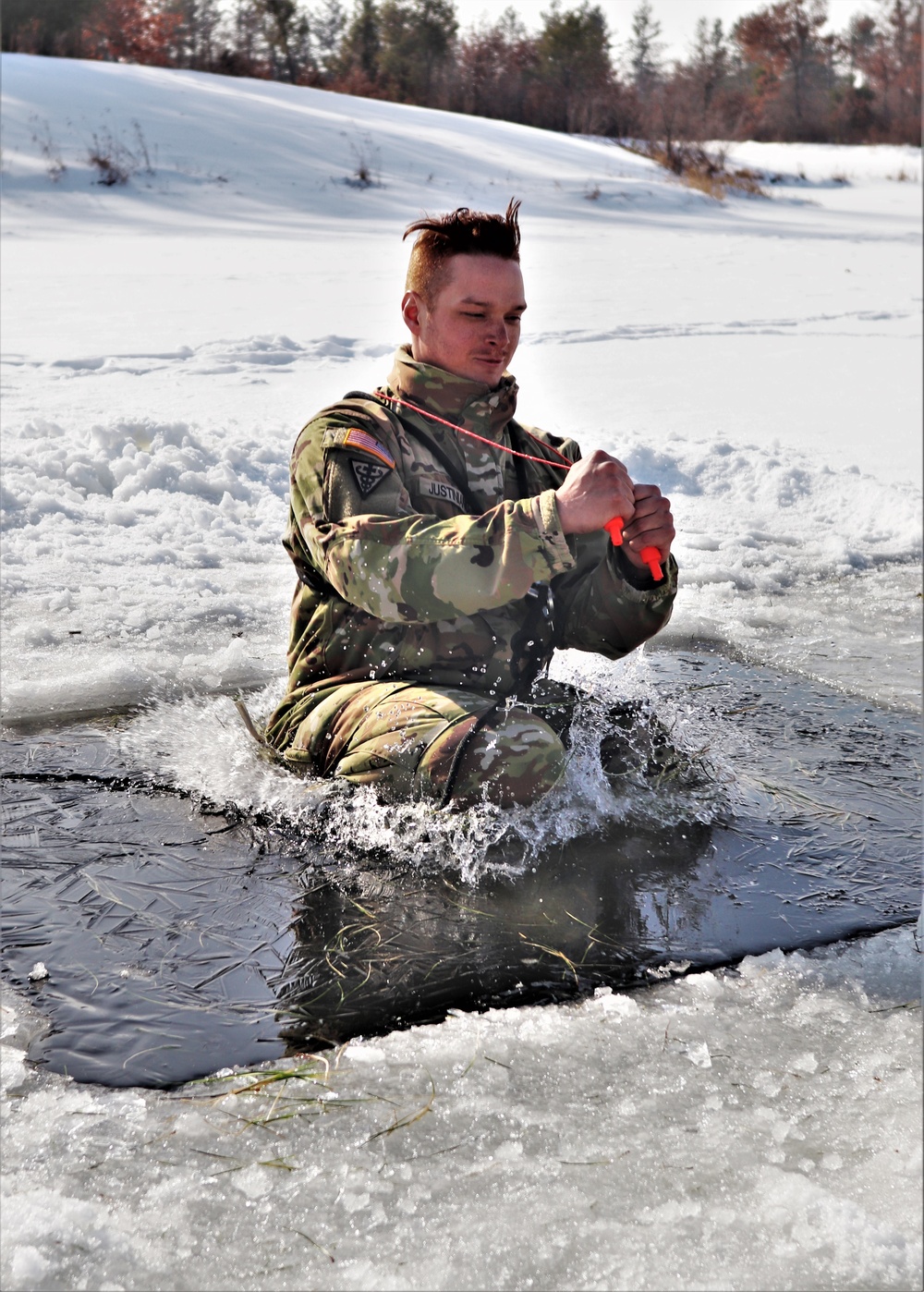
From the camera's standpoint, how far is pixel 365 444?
9.20 feet

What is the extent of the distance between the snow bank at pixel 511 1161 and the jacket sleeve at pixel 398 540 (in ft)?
3.12

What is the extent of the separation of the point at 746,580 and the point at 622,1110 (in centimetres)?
353

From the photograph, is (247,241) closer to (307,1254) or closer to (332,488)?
(332,488)

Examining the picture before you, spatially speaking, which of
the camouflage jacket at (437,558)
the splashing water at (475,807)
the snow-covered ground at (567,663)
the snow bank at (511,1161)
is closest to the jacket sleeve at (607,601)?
the camouflage jacket at (437,558)

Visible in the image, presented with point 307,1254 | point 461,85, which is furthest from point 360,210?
point 307,1254

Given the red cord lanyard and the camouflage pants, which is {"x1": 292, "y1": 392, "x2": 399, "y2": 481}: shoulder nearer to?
the red cord lanyard

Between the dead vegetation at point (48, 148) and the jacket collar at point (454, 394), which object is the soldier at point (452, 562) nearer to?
the jacket collar at point (454, 394)

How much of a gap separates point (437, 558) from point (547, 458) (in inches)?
34.7

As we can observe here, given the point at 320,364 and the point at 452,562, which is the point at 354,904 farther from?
the point at 320,364

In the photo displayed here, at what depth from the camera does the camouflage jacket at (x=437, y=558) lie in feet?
8.57

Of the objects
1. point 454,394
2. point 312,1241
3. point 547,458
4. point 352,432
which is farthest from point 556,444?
point 312,1241

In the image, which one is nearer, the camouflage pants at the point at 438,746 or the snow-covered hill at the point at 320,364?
the camouflage pants at the point at 438,746

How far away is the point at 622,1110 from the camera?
1.83m

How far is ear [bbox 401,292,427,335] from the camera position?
2998mm
